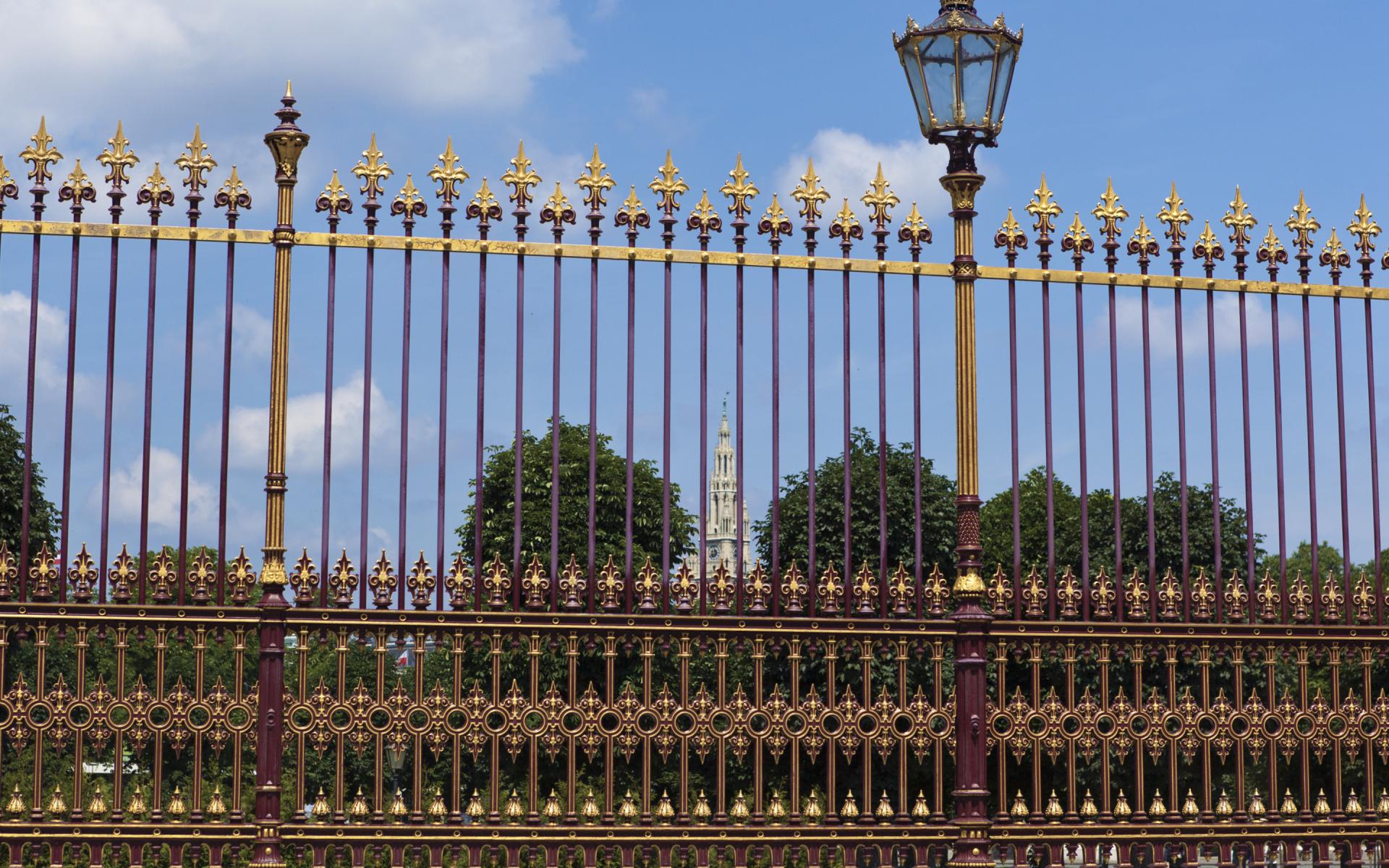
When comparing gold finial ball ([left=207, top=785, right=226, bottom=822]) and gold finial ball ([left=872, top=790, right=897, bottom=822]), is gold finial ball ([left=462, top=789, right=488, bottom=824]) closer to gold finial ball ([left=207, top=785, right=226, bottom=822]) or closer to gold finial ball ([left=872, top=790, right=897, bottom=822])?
gold finial ball ([left=207, top=785, right=226, bottom=822])

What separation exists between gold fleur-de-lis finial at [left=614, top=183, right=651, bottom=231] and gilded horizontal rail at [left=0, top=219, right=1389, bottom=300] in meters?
0.15

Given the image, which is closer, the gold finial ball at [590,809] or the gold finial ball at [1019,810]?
the gold finial ball at [590,809]

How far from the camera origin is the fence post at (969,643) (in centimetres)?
1067

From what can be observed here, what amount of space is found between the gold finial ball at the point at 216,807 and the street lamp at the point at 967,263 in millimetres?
4329

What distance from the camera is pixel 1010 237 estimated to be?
37.2ft

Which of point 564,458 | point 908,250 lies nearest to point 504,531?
point 564,458

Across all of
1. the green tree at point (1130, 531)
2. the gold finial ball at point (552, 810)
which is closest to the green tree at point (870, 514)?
the green tree at point (1130, 531)

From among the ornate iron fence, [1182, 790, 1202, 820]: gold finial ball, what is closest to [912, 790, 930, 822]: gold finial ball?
the ornate iron fence

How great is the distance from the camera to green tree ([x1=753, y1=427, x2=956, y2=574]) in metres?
23.0

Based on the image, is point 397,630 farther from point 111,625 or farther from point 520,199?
point 520,199

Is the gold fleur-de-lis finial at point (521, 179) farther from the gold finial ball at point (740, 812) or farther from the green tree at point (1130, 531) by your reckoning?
the green tree at point (1130, 531)

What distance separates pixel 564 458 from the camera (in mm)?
27406

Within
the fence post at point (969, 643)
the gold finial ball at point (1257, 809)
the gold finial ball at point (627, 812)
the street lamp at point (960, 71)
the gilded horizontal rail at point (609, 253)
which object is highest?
the street lamp at point (960, 71)

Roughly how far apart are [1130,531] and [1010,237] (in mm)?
14516
